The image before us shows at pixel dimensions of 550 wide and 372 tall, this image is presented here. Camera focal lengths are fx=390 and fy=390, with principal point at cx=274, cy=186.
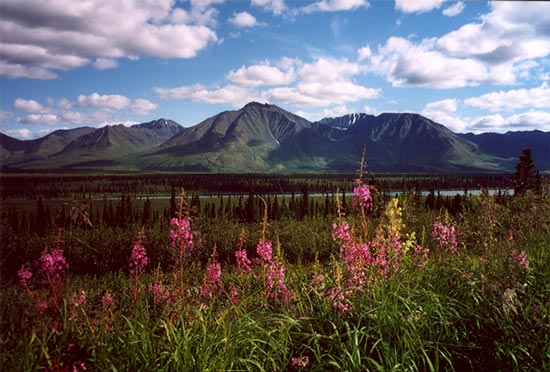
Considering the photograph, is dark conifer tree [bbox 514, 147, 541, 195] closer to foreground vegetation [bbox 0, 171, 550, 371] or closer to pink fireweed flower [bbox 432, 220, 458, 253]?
pink fireweed flower [bbox 432, 220, 458, 253]

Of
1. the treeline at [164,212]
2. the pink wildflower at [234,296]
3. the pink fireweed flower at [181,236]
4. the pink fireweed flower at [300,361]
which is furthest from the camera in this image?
the pink wildflower at [234,296]

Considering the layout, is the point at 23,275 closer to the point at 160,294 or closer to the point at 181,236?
the point at 181,236

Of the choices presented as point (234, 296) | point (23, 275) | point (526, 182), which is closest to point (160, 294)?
A: point (234, 296)

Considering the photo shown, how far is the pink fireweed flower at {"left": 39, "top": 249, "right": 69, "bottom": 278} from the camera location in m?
4.42

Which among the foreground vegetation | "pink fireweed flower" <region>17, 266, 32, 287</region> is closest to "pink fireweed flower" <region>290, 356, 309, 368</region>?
the foreground vegetation

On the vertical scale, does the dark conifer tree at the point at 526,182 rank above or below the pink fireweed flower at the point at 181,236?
above

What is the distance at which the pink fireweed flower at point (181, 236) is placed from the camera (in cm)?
527

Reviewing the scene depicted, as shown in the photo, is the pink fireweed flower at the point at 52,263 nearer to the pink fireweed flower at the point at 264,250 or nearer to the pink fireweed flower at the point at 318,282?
the pink fireweed flower at the point at 264,250

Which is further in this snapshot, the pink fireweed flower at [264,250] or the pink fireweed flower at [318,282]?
the pink fireweed flower at [264,250]

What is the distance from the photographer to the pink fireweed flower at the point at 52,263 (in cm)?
442

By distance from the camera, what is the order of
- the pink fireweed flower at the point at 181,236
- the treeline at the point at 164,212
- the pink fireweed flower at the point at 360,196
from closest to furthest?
the treeline at the point at 164,212 → the pink fireweed flower at the point at 181,236 → the pink fireweed flower at the point at 360,196

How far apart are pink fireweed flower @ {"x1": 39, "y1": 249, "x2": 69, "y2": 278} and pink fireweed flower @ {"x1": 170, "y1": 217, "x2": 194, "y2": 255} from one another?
4.31 ft

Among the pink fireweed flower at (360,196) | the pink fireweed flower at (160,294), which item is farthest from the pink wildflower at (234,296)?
the pink fireweed flower at (360,196)

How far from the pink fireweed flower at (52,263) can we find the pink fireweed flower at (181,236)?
1.31 meters
